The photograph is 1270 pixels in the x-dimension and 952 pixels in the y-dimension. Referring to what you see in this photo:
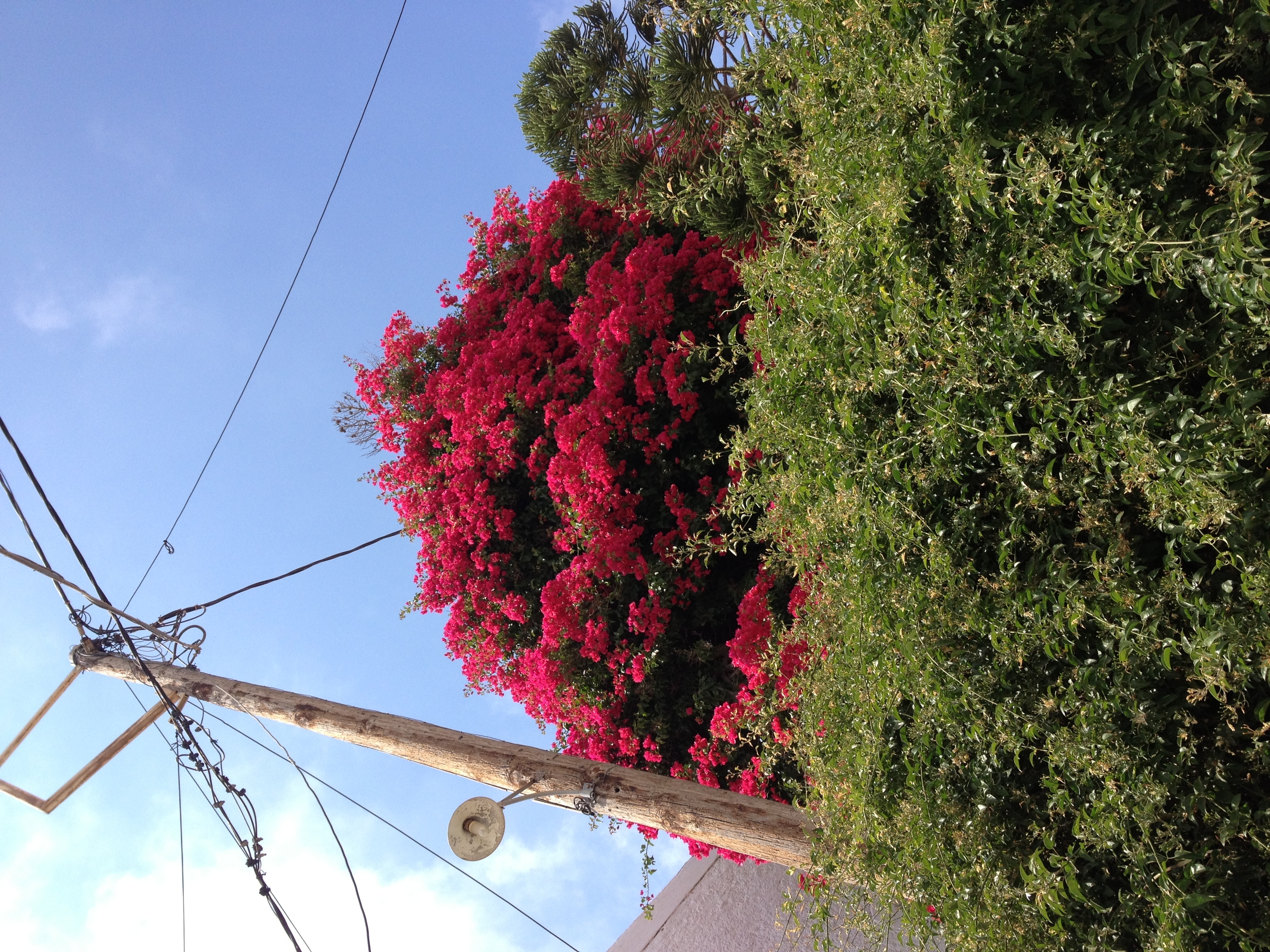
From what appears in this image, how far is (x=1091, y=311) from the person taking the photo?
2328mm

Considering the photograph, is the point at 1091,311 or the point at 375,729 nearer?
the point at 1091,311

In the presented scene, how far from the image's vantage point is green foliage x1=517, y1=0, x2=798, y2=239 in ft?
15.1

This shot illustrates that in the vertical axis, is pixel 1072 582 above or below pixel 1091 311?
below

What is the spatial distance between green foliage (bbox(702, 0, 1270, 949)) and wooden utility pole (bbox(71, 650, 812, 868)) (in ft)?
1.35

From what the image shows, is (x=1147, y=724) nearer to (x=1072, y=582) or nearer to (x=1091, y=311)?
(x=1072, y=582)

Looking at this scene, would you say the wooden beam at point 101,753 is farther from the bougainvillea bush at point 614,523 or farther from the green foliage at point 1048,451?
the green foliage at point 1048,451

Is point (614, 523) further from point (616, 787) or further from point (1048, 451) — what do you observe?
point (1048, 451)

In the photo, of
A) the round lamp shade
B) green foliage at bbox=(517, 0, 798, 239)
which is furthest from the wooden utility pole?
green foliage at bbox=(517, 0, 798, 239)

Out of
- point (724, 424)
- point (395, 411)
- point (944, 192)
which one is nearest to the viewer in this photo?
point (944, 192)

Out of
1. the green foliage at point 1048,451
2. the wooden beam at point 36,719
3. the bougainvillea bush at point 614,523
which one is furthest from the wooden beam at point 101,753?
the green foliage at point 1048,451

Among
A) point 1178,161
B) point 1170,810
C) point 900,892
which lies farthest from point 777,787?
point 1178,161

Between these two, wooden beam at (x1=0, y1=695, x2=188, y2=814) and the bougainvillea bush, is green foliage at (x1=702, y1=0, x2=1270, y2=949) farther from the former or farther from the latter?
wooden beam at (x1=0, y1=695, x2=188, y2=814)

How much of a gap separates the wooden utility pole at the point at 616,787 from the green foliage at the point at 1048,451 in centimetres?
41

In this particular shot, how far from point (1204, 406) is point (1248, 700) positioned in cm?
85
